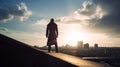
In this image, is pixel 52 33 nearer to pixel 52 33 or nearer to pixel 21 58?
pixel 52 33

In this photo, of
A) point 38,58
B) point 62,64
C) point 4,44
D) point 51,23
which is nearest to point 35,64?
point 38,58

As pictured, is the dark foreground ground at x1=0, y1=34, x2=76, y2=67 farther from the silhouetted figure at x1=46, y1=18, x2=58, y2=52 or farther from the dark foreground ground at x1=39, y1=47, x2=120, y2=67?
the dark foreground ground at x1=39, y1=47, x2=120, y2=67

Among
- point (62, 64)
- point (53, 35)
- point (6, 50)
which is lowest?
point (62, 64)

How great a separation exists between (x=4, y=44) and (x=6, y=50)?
454 millimetres

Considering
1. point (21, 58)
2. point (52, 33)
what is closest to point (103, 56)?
point (52, 33)

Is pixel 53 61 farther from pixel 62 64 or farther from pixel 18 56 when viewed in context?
pixel 18 56

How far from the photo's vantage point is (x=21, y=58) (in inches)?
247

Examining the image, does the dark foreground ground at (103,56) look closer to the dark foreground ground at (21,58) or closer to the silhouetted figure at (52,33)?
the silhouetted figure at (52,33)

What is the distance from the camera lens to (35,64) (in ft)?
20.3

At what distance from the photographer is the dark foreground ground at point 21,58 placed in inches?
235

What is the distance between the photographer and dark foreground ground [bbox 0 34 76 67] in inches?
235

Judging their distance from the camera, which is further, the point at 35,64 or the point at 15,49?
the point at 15,49

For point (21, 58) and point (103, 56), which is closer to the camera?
point (21, 58)

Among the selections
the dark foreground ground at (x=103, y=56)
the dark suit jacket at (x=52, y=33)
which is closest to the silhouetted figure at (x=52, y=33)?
the dark suit jacket at (x=52, y=33)
